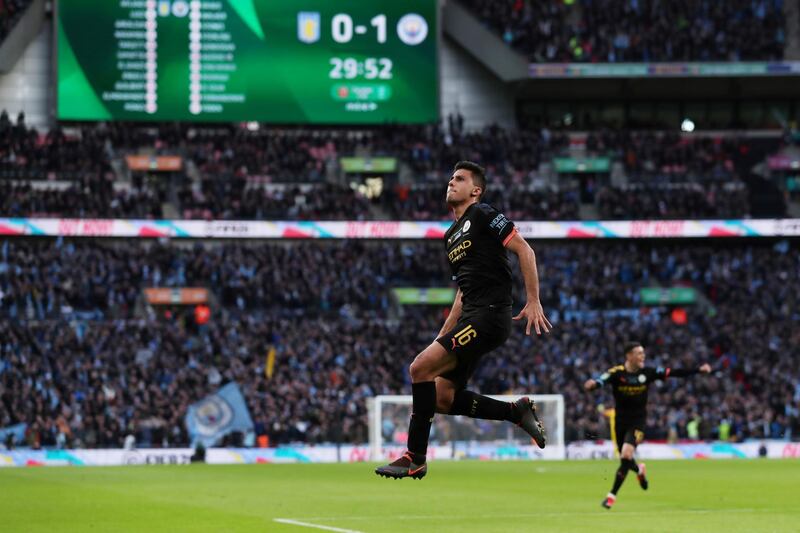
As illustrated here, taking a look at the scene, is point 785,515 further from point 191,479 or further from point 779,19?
point 779,19

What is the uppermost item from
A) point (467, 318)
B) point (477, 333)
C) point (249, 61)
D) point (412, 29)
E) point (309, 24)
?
point (309, 24)

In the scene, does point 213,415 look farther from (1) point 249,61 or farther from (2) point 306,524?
(2) point 306,524

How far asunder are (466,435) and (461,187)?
32664mm

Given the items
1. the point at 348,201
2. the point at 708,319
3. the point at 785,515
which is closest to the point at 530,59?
the point at 348,201

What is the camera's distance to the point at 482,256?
38.2 ft

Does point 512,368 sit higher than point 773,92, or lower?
lower

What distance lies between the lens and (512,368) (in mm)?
48812

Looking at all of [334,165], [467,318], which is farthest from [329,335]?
[467,318]

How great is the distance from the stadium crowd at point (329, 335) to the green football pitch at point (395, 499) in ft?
24.6

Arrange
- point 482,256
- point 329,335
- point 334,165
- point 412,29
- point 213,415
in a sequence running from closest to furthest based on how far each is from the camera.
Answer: point 482,256 < point 213,415 < point 329,335 < point 412,29 < point 334,165

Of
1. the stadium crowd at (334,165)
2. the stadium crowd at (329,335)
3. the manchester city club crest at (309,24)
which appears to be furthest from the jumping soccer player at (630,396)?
the manchester city club crest at (309,24)

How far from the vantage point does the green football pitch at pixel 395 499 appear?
18172mm

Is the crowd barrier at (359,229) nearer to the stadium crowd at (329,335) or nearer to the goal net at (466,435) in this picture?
the stadium crowd at (329,335)

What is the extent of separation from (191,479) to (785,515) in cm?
1544
